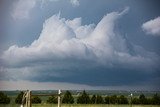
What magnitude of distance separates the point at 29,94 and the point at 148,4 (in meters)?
4.10

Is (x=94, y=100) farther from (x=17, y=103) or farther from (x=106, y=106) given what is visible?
(x=17, y=103)

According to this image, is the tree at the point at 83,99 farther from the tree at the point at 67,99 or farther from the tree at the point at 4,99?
the tree at the point at 4,99

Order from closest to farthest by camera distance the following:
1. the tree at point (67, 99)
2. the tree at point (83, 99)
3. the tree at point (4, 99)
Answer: the tree at point (4, 99), the tree at point (67, 99), the tree at point (83, 99)

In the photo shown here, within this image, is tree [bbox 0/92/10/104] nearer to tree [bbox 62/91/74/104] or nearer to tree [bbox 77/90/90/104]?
tree [bbox 62/91/74/104]

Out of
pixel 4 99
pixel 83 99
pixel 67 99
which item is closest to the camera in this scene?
pixel 4 99

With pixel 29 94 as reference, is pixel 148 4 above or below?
above

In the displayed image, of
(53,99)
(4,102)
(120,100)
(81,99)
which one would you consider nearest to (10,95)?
(4,102)

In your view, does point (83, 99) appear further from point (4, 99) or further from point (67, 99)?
point (4, 99)

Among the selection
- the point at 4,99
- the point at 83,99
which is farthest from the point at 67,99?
the point at 4,99

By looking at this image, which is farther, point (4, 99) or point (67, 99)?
point (67, 99)

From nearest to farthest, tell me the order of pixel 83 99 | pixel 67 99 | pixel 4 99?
pixel 4 99 < pixel 67 99 < pixel 83 99

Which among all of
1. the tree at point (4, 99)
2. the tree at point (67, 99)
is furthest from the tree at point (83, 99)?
the tree at point (4, 99)

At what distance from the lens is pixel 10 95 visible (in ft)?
26.4

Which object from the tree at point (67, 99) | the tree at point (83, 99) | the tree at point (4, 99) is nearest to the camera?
the tree at point (4, 99)
